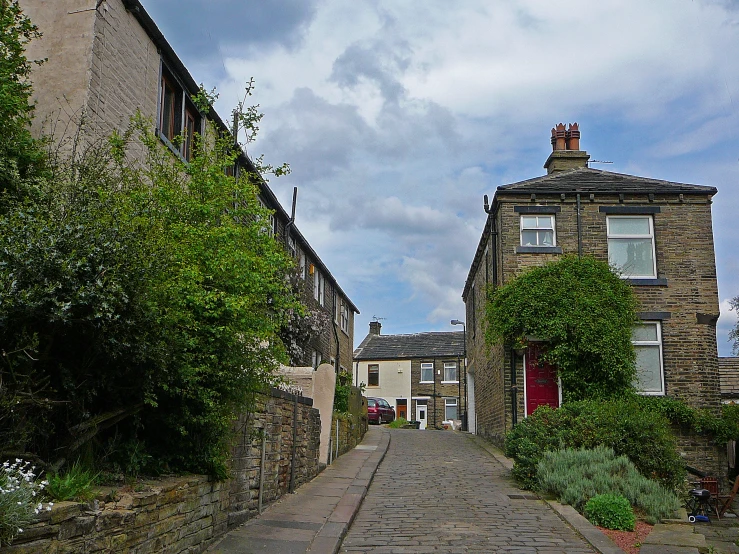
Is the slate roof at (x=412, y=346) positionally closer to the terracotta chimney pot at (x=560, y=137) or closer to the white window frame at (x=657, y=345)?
the terracotta chimney pot at (x=560, y=137)

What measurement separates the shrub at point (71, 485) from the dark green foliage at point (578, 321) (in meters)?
13.5

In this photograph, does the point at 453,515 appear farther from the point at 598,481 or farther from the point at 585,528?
the point at 598,481

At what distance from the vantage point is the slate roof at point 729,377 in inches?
957

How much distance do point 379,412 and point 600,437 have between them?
28.2 m

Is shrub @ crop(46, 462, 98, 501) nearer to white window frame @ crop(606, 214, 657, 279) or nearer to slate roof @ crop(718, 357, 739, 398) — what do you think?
white window frame @ crop(606, 214, 657, 279)

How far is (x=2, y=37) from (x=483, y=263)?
17.2m

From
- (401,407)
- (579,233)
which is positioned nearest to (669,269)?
(579,233)

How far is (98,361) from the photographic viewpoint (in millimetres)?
6203

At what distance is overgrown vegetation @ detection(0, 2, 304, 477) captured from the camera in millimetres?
5430

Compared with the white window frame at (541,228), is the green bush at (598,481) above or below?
below

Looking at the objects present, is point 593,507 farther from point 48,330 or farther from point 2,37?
point 2,37

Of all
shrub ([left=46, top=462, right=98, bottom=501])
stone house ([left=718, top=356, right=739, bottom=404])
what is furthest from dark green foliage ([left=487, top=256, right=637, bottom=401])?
shrub ([left=46, top=462, right=98, bottom=501])

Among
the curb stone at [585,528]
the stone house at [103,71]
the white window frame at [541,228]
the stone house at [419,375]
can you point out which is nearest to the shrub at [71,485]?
the stone house at [103,71]

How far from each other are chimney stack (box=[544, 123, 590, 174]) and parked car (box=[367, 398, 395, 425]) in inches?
848
